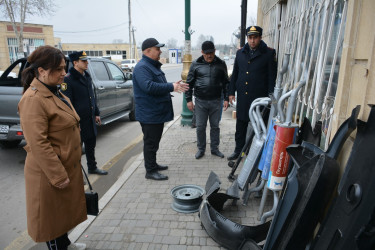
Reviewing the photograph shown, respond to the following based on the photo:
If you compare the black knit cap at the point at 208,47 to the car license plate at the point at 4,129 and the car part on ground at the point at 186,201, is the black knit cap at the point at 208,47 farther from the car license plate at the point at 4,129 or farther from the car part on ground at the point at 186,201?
the car license plate at the point at 4,129

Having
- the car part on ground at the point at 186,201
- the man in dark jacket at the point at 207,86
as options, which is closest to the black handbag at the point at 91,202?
the car part on ground at the point at 186,201

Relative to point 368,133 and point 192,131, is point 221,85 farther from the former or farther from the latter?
point 368,133

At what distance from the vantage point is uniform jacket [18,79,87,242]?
2.02 m

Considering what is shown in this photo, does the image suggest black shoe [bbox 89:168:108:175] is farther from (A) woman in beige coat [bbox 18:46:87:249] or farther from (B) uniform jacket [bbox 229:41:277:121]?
(B) uniform jacket [bbox 229:41:277:121]

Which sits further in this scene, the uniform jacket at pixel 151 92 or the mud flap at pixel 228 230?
the uniform jacket at pixel 151 92

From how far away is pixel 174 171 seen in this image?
445cm

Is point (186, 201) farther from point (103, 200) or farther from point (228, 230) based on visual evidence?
point (103, 200)

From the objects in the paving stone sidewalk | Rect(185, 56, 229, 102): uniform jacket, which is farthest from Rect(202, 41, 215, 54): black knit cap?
the paving stone sidewalk

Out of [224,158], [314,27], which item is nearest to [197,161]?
[224,158]

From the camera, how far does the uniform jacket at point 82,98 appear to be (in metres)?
3.96

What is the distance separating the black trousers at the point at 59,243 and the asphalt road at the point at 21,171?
0.70 m

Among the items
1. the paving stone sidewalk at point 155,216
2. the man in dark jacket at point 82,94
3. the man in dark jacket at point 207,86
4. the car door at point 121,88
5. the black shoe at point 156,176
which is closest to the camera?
the paving stone sidewalk at point 155,216

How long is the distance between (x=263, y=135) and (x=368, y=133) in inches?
64.9

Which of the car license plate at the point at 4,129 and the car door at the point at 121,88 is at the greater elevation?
the car door at the point at 121,88
